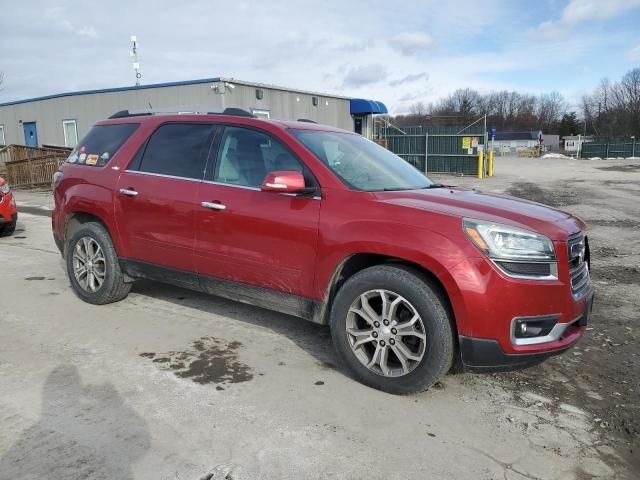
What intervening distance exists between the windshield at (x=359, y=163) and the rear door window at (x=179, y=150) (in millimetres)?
832

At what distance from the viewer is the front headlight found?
298 centimetres

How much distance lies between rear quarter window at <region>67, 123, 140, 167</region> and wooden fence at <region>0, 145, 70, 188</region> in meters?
13.3

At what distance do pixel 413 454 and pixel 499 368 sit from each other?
0.79 metres

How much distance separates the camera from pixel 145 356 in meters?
3.86

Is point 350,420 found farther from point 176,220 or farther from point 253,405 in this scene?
point 176,220

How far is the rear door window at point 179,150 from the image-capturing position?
13.9 feet

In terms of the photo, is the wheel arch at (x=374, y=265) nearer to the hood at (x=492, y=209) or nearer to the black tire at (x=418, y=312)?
the black tire at (x=418, y=312)

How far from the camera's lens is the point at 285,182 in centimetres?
345

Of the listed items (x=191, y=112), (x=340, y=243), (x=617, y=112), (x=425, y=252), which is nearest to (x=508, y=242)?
(x=425, y=252)

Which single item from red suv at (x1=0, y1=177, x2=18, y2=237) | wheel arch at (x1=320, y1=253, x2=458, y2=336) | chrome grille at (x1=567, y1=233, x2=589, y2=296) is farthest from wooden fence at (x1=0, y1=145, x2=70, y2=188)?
chrome grille at (x1=567, y1=233, x2=589, y2=296)

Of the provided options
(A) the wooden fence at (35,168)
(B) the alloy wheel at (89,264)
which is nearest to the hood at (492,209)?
(B) the alloy wheel at (89,264)

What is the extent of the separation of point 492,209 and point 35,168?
1800cm

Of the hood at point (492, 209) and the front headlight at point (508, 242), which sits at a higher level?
the hood at point (492, 209)

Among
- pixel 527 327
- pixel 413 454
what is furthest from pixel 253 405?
pixel 527 327
